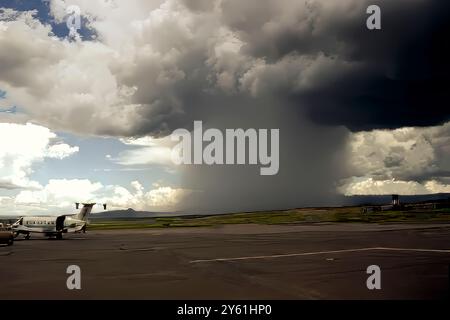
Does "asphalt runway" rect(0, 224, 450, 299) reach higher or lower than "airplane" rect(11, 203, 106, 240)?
higher

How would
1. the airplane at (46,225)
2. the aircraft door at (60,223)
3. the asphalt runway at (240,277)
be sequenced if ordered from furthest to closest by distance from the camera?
the aircraft door at (60,223), the airplane at (46,225), the asphalt runway at (240,277)

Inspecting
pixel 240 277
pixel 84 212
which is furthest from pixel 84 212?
pixel 240 277

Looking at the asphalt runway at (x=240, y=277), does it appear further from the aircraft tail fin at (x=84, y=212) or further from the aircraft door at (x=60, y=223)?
the aircraft tail fin at (x=84, y=212)

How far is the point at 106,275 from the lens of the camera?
22438 mm

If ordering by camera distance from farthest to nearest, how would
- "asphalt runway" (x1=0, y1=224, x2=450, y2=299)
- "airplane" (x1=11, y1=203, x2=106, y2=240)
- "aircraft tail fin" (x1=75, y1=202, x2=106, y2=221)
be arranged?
"aircraft tail fin" (x1=75, y1=202, x2=106, y2=221) → "airplane" (x1=11, y1=203, x2=106, y2=240) → "asphalt runway" (x1=0, y1=224, x2=450, y2=299)

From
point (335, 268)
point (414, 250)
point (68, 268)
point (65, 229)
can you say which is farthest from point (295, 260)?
point (65, 229)

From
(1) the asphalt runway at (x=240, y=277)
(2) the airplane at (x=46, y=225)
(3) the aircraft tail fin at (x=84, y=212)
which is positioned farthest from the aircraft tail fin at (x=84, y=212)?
(1) the asphalt runway at (x=240, y=277)

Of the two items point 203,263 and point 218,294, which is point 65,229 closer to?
point 203,263

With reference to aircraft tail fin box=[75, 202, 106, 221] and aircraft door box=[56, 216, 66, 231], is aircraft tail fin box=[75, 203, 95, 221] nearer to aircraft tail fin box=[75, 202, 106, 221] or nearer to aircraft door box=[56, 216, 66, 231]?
aircraft tail fin box=[75, 202, 106, 221]

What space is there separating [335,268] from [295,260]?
16.2 ft

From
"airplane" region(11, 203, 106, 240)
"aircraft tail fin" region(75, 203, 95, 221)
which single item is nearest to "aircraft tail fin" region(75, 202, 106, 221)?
"aircraft tail fin" region(75, 203, 95, 221)

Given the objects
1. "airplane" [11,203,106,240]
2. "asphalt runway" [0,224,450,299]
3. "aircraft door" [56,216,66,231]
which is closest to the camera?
"asphalt runway" [0,224,450,299]

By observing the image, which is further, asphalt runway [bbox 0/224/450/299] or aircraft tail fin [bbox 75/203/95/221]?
aircraft tail fin [bbox 75/203/95/221]
